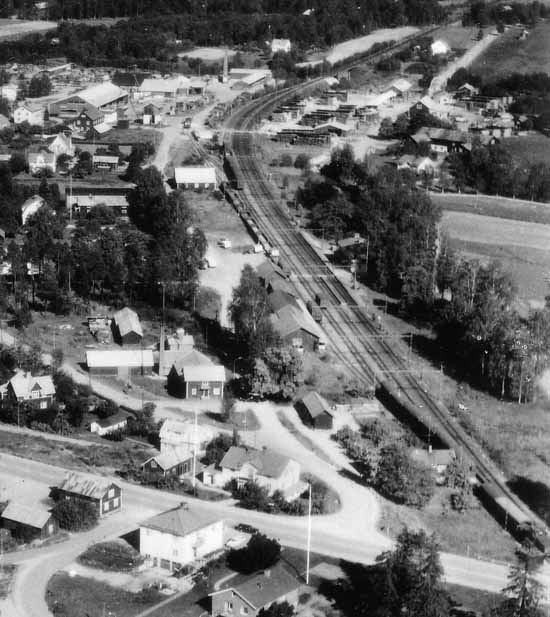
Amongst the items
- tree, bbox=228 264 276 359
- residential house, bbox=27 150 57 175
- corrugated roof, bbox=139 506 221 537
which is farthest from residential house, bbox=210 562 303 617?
residential house, bbox=27 150 57 175

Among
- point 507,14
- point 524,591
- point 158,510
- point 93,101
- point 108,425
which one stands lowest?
point 108,425

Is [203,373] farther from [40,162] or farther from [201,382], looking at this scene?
[40,162]

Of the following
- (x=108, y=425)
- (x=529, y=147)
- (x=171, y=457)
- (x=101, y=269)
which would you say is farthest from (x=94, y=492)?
(x=529, y=147)

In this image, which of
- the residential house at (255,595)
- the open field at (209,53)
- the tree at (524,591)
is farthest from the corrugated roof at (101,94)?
the residential house at (255,595)

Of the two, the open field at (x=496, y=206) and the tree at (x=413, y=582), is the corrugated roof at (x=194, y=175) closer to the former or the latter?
the open field at (x=496, y=206)

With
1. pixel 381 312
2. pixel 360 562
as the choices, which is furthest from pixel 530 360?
pixel 360 562

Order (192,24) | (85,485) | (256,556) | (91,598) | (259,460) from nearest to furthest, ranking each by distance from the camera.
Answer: (91,598), (256,556), (85,485), (259,460), (192,24)
